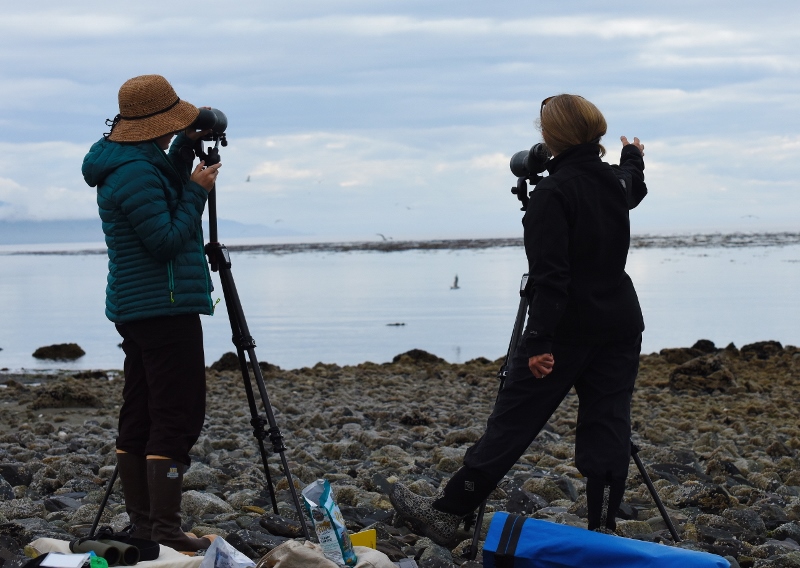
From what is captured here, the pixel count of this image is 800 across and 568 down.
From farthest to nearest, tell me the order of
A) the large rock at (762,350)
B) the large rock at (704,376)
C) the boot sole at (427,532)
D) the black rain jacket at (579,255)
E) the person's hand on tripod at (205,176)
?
the large rock at (762,350) < the large rock at (704,376) < the boot sole at (427,532) < the person's hand on tripod at (205,176) < the black rain jacket at (579,255)

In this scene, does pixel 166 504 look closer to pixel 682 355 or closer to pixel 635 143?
pixel 635 143

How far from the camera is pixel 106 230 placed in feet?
13.2

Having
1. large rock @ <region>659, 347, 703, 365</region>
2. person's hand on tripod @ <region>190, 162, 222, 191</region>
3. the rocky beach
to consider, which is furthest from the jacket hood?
large rock @ <region>659, 347, 703, 365</region>

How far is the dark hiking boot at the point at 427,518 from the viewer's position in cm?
429

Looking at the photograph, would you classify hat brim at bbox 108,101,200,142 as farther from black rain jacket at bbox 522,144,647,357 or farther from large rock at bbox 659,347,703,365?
large rock at bbox 659,347,703,365

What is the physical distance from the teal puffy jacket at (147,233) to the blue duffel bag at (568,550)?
1528mm

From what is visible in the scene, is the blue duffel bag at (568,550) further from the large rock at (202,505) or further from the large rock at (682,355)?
the large rock at (682,355)

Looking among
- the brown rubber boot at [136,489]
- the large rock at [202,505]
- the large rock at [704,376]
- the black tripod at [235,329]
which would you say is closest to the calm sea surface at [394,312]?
the large rock at [704,376]

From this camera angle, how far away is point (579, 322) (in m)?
3.96

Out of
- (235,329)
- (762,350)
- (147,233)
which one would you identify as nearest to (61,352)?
(762,350)

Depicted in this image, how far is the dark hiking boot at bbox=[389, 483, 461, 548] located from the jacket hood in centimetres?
187

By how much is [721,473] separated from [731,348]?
9.63 m

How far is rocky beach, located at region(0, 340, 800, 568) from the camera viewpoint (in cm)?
457

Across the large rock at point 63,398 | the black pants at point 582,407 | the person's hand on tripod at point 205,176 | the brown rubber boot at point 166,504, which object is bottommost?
the large rock at point 63,398
